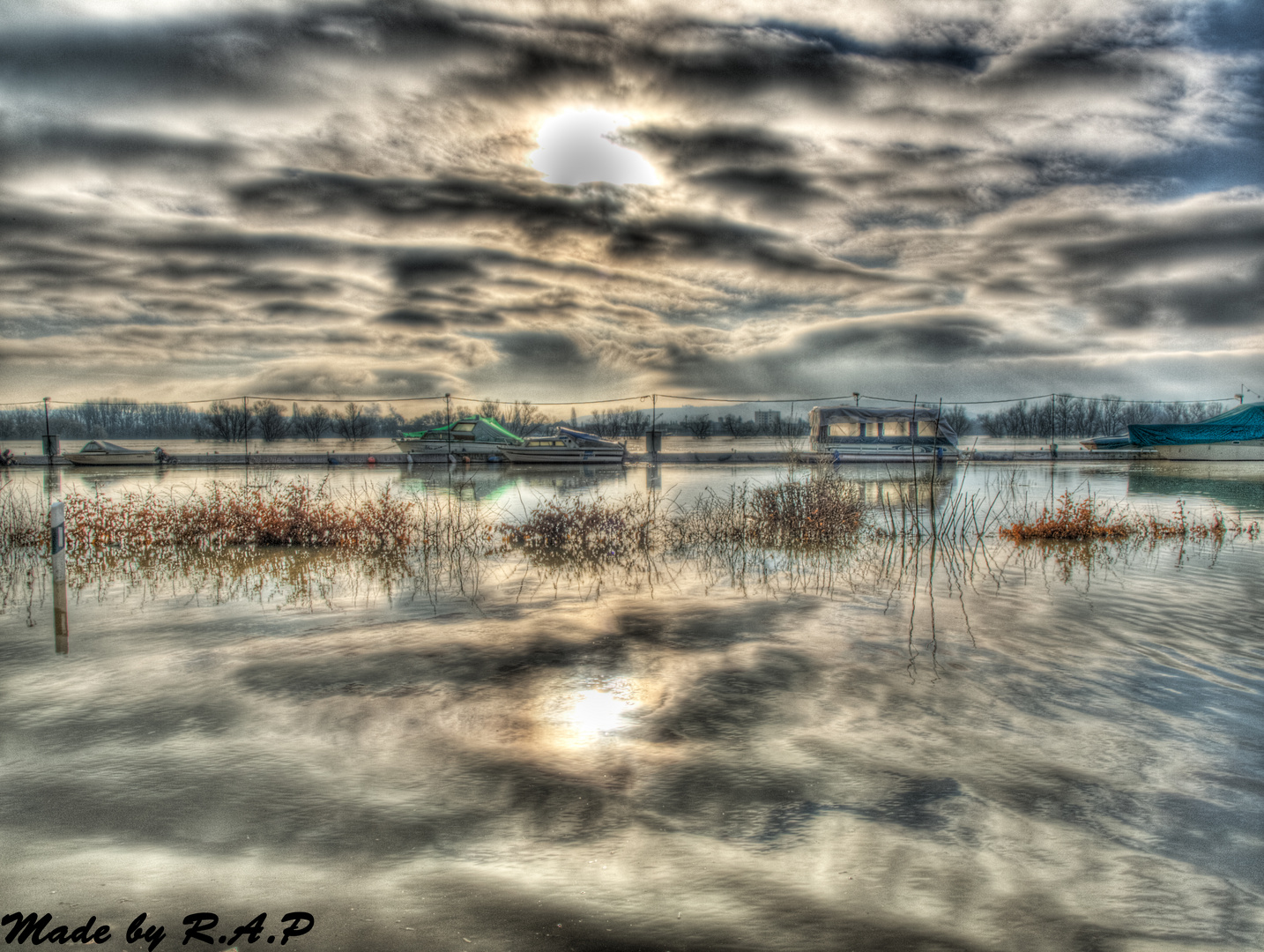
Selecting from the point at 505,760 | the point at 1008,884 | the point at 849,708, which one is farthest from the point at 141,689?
the point at 1008,884

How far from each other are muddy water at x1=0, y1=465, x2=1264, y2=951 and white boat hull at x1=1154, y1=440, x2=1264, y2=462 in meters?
54.1

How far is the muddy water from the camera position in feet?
11.9

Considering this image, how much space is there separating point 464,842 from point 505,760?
1.14m

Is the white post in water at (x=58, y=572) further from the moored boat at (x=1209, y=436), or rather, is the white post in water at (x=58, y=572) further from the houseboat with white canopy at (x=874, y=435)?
the moored boat at (x=1209, y=436)

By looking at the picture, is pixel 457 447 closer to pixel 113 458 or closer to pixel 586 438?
pixel 586 438

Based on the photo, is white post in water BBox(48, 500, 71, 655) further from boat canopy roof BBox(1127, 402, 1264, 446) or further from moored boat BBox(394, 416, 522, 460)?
boat canopy roof BBox(1127, 402, 1264, 446)

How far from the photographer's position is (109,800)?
4703mm

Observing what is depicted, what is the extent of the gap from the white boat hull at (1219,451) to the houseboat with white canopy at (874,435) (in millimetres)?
21941

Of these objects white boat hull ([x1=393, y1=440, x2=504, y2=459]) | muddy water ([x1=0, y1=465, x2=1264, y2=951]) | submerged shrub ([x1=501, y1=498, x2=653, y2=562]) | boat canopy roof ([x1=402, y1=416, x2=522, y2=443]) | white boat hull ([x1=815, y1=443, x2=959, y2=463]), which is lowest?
muddy water ([x1=0, y1=465, x2=1264, y2=951])

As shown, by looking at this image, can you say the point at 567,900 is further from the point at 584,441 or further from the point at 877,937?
the point at 584,441

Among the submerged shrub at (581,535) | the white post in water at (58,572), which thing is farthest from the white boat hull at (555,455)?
the white post in water at (58,572)

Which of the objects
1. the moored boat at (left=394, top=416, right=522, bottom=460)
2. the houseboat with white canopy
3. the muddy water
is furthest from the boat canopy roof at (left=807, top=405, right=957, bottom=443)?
the muddy water

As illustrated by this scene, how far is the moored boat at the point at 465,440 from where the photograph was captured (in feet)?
162

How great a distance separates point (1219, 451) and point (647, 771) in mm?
63898
